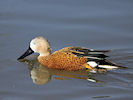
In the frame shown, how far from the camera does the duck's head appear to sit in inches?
349

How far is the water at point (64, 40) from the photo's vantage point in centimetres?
727

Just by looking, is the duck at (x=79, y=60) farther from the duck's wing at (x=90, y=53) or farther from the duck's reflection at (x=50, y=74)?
the duck's reflection at (x=50, y=74)

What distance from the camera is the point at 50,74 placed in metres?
8.33

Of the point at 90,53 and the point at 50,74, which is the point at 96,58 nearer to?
the point at 90,53

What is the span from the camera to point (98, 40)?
968 centimetres

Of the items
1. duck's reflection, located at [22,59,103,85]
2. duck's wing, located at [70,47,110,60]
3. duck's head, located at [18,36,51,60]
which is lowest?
duck's reflection, located at [22,59,103,85]

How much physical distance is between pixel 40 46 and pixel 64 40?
984mm

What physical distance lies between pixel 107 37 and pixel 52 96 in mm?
3257

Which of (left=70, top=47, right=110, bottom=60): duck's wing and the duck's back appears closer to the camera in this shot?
(left=70, top=47, right=110, bottom=60): duck's wing

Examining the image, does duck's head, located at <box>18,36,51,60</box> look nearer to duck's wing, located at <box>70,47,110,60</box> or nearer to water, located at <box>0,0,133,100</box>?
water, located at <box>0,0,133,100</box>

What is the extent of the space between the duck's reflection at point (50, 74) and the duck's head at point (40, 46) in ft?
1.06

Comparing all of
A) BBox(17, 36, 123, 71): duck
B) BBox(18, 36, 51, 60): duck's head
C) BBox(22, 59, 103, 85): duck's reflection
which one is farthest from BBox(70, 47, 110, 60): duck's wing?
BBox(18, 36, 51, 60): duck's head

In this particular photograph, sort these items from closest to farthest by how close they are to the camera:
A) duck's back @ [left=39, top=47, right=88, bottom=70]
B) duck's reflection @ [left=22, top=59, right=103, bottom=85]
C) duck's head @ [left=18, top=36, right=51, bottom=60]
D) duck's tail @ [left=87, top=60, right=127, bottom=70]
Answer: duck's reflection @ [left=22, top=59, right=103, bottom=85] → duck's tail @ [left=87, top=60, right=127, bottom=70] → duck's back @ [left=39, top=47, right=88, bottom=70] → duck's head @ [left=18, top=36, right=51, bottom=60]

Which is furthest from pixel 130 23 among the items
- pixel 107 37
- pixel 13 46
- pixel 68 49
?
pixel 13 46
